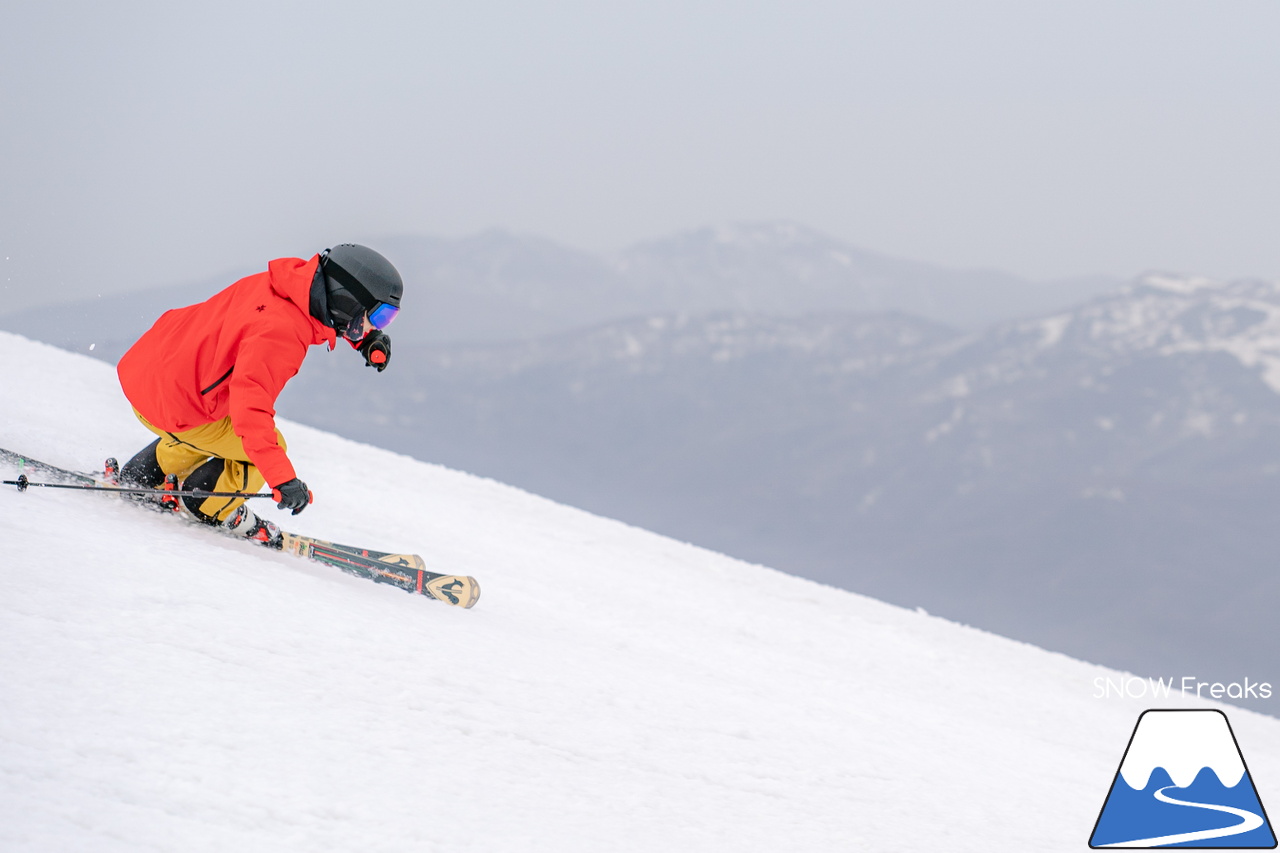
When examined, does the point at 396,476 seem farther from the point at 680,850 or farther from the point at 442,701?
the point at 680,850

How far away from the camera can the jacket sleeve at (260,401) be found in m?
3.97

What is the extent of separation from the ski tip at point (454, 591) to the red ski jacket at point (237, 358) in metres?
Answer: 1.07

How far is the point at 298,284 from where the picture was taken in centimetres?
423

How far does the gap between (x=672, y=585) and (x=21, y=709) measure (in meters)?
5.41

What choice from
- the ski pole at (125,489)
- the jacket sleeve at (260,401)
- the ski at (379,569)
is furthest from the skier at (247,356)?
the ski at (379,569)

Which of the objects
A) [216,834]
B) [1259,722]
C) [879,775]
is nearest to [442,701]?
[216,834]

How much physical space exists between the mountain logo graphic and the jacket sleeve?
3467 millimetres

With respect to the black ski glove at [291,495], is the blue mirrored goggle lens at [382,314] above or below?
above

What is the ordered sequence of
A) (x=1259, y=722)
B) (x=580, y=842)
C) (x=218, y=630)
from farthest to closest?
1. (x=1259, y=722)
2. (x=218, y=630)
3. (x=580, y=842)

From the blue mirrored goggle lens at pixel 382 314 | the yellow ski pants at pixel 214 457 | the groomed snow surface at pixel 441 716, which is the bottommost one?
the groomed snow surface at pixel 441 716

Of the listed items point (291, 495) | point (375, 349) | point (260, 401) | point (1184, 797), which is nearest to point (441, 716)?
point (291, 495)

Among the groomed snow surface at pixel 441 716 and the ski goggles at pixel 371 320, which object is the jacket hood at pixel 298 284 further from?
the groomed snow surface at pixel 441 716

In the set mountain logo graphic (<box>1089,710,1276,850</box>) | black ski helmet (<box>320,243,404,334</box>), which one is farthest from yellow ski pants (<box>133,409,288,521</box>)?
mountain logo graphic (<box>1089,710,1276,850</box>)

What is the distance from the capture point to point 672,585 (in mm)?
7469
